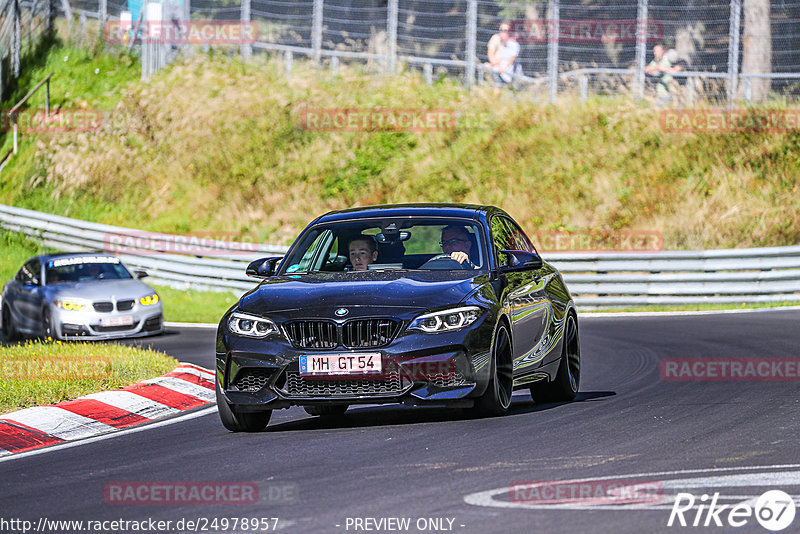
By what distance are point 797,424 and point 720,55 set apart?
23.2 metres

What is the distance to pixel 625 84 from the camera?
109ft

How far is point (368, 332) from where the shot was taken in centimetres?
920

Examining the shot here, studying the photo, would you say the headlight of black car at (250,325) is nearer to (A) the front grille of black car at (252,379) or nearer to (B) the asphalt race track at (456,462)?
(A) the front grille of black car at (252,379)

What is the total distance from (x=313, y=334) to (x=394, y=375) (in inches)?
24.1

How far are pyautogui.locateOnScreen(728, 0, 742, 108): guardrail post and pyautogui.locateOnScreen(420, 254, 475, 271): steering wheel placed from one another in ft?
70.7

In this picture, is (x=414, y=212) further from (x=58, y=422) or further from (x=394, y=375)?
(x=58, y=422)

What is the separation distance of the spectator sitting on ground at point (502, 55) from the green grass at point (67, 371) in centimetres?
1894

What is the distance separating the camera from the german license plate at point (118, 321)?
68.4 feet

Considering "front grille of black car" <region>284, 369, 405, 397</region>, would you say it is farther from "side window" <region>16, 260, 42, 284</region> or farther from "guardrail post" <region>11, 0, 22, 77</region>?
"guardrail post" <region>11, 0, 22, 77</region>

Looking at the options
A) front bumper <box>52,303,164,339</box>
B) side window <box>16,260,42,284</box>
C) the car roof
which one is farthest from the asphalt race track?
side window <box>16,260,42,284</box>

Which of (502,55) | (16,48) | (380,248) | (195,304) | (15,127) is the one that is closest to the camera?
(380,248)

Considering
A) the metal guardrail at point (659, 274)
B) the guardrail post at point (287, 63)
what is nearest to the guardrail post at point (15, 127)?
the guardrail post at point (287, 63)

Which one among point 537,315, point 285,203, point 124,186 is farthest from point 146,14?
point 537,315

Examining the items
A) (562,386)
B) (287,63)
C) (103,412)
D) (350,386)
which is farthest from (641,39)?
(350,386)
